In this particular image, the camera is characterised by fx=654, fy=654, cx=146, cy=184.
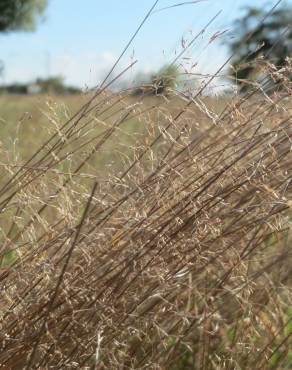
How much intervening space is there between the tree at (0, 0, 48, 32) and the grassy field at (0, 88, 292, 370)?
18.5 metres

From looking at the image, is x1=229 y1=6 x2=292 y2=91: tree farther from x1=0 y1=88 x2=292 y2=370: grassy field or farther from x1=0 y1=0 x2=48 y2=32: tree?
x1=0 y1=0 x2=48 y2=32: tree

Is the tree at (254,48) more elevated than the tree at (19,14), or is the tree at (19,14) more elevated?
the tree at (19,14)

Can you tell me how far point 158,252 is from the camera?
139 centimetres

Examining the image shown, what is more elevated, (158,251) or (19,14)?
(19,14)

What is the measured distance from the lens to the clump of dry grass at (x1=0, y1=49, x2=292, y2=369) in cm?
139

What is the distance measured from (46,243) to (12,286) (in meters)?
0.13

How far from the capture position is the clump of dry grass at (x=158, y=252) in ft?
4.57

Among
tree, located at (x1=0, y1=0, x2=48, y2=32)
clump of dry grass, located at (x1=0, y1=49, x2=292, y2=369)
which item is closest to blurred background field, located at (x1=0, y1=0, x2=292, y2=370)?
clump of dry grass, located at (x1=0, y1=49, x2=292, y2=369)

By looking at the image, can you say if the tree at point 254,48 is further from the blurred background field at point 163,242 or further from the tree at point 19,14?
the tree at point 19,14

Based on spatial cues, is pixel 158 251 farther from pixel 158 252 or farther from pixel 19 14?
pixel 19 14

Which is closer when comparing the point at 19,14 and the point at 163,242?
the point at 163,242

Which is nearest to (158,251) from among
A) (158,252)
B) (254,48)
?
(158,252)

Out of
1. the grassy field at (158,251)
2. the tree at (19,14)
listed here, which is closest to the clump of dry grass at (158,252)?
the grassy field at (158,251)

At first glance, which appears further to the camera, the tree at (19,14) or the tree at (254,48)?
the tree at (19,14)
